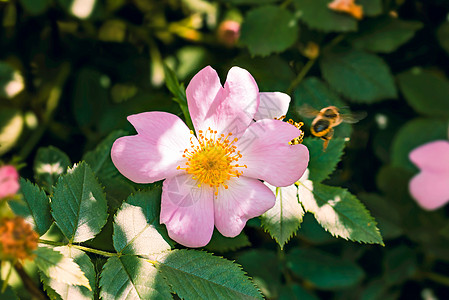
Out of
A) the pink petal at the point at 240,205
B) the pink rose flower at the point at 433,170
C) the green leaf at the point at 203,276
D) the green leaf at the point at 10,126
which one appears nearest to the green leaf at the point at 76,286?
the green leaf at the point at 203,276

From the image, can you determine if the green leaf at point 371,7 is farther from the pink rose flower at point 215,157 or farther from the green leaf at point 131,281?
the green leaf at point 131,281

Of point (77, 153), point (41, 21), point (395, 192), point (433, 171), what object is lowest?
point (395, 192)

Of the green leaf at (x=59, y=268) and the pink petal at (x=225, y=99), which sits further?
the pink petal at (x=225, y=99)

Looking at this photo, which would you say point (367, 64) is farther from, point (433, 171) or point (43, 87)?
point (43, 87)

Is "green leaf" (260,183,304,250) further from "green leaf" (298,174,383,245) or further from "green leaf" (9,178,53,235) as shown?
"green leaf" (9,178,53,235)

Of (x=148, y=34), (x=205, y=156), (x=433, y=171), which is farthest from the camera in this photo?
(x=148, y=34)

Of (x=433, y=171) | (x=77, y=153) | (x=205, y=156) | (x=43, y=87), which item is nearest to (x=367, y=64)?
(x=433, y=171)
